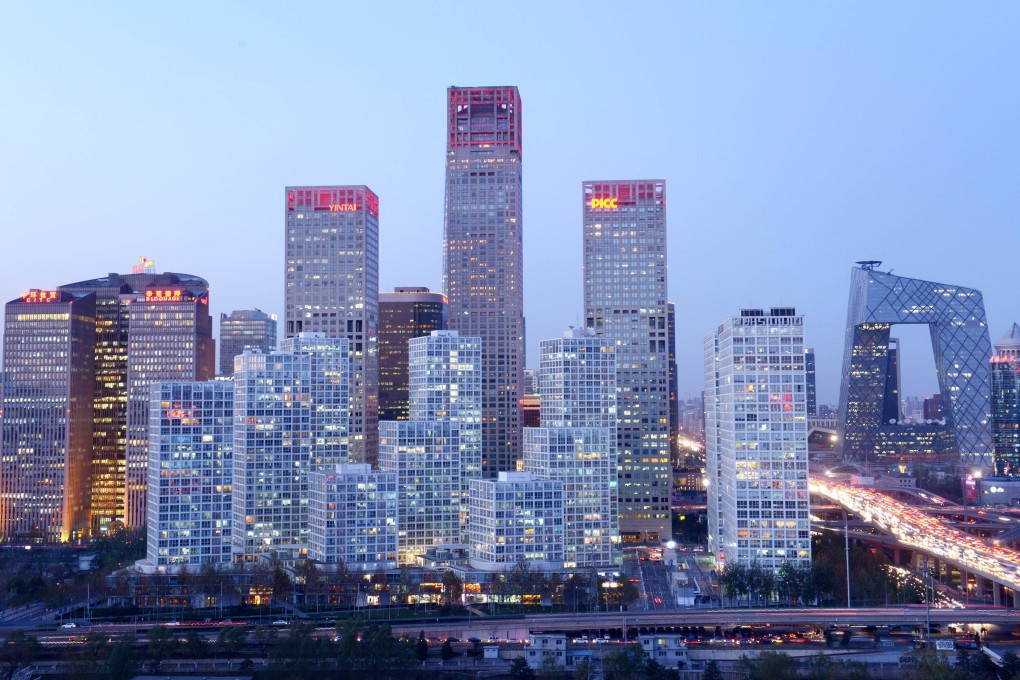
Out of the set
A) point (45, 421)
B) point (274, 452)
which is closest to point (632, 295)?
point (274, 452)

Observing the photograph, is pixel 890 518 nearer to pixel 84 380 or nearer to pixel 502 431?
pixel 502 431

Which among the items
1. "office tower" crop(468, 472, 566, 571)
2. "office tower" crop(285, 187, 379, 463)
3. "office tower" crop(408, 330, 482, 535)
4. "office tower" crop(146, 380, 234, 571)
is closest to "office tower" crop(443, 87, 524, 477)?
"office tower" crop(285, 187, 379, 463)

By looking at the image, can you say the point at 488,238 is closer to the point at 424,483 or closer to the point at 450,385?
the point at 450,385

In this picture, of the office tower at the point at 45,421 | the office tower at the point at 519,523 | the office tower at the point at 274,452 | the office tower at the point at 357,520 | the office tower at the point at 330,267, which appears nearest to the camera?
the office tower at the point at 519,523

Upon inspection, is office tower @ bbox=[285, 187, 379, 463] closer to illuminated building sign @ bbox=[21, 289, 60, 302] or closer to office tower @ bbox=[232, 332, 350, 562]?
office tower @ bbox=[232, 332, 350, 562]

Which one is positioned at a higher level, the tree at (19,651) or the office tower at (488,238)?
the office tower at (488,238)

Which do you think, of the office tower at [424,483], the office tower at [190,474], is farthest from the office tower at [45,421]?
the office tower at [424,483]

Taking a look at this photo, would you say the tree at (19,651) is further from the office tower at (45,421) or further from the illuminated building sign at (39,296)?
the illuminated building sign at (39,296)
